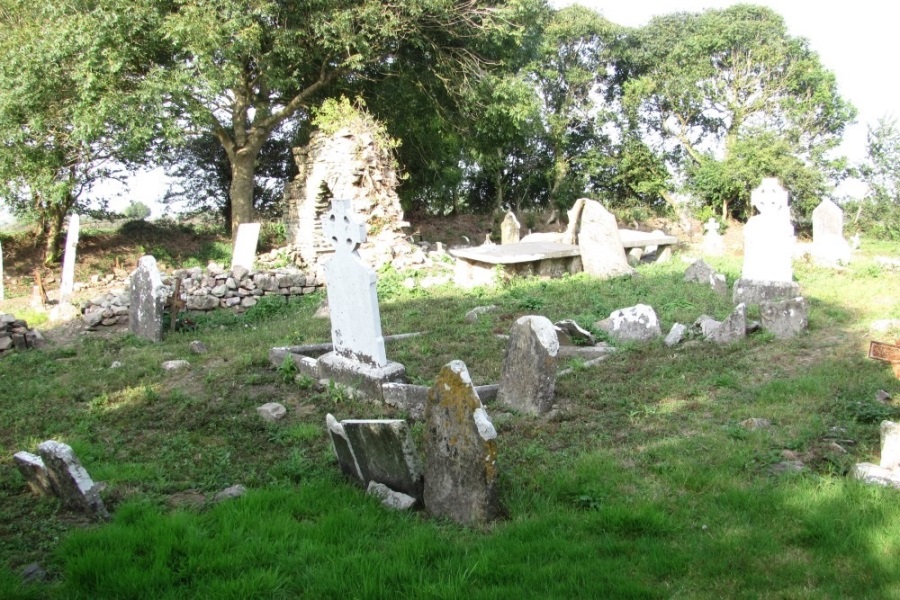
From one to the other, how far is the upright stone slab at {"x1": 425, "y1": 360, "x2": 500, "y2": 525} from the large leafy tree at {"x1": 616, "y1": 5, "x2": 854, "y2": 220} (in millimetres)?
25949

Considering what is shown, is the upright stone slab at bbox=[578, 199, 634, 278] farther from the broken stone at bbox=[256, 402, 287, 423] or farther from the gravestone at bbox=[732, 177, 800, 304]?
the broken stone at bbox=[256, 402, 287, 423]

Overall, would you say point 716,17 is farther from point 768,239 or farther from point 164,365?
point 164,365

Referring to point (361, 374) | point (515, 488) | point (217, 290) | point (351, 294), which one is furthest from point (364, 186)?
point (515, 488)

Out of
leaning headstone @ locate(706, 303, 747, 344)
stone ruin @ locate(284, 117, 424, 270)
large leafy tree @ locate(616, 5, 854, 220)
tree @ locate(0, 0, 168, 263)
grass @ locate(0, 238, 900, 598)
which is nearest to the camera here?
grass @ locate(0, 238, 900, 598)

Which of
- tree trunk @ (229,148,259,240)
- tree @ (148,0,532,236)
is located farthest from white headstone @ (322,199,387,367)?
tree trunk @ (229,148,259,240)

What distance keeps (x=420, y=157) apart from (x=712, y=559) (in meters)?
21.7

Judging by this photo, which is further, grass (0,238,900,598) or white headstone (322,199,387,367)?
white headstone (322,199,387,367)

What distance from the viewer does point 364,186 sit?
17594mm

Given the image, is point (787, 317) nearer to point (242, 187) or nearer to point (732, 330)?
point (732, 330)

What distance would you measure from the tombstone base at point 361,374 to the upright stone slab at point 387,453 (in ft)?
6.51

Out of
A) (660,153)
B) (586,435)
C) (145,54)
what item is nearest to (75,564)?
(586,435)

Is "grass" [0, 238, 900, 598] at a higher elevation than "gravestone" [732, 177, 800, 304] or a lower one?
lower

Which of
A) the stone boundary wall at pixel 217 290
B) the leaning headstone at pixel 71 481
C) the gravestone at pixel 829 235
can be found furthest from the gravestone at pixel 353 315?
the gravestone at pixel 829 235

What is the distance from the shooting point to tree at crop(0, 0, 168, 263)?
15039mm
